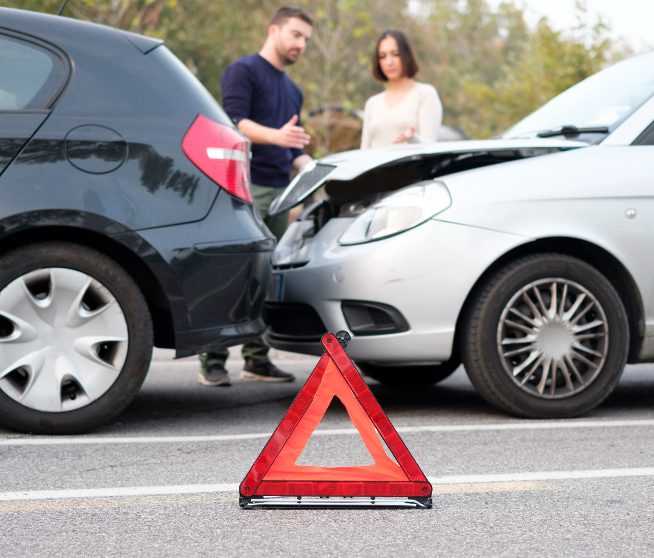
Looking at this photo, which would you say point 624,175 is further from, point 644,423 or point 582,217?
point 644,423

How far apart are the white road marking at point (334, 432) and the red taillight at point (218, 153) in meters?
1.04

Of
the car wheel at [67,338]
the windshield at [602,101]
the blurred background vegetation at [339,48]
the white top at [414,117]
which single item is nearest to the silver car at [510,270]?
the windshield at [602,101]

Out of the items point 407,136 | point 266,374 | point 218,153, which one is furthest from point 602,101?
point 266,374

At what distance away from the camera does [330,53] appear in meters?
18.0

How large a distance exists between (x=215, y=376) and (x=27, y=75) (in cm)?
226

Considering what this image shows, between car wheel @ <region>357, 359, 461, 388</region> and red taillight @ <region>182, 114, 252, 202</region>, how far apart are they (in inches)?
69.6

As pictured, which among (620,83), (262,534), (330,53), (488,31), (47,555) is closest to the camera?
(47,555)

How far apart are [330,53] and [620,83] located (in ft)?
40.7

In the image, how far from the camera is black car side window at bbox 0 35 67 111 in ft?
15.2

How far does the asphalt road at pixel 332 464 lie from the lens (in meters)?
3.12

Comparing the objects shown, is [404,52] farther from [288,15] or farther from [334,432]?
[334,432]

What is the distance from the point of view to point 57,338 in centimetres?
464

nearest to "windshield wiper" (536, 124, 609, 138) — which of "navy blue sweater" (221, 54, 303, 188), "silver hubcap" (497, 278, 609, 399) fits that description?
"silver hubcap" (497, 278, 609, 399)

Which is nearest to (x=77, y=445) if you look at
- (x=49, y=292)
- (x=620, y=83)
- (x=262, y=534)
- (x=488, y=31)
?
(x=49, y=292)
